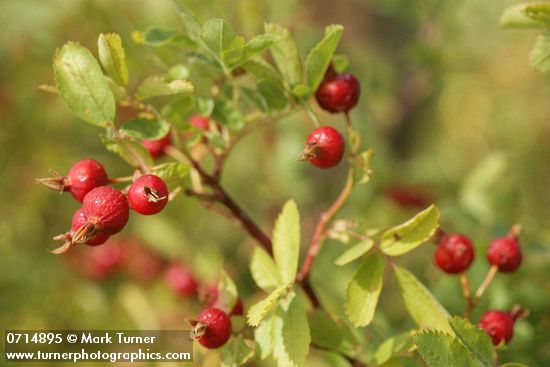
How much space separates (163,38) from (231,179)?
1195 mm

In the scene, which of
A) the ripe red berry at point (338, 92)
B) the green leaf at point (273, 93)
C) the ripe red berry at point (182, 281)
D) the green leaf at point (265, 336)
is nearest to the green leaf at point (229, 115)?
the green leaf at point (273, 93)

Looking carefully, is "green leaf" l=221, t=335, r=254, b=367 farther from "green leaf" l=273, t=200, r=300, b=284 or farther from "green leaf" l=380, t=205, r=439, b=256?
"green leaf" l=380, t=205, r=439, b=256

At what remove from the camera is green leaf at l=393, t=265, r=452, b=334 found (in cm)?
110

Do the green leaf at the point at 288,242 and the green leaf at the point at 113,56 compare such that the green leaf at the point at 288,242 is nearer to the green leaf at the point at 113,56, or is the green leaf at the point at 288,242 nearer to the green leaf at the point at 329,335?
the green leaf at the point at 329,335

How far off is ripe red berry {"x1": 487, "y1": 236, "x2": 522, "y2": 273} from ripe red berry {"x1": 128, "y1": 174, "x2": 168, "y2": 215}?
2.28ft

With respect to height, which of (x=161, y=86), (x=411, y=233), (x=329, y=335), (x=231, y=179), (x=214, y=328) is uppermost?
(x=161, y=86)

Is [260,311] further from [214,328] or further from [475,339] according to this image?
[475,339]

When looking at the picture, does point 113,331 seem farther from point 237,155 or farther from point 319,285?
point 237,155

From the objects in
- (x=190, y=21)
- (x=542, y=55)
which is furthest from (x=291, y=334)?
(x=542, y=55)

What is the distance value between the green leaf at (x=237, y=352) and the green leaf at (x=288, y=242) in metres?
0.14

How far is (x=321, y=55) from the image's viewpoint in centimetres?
113

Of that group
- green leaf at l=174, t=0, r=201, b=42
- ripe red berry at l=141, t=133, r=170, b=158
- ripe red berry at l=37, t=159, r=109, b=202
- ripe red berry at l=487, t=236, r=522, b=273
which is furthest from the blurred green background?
ripe red berry at l=37, t=159, r=109, b=202

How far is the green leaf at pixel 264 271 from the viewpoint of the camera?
1.19m

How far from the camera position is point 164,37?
1.20m
